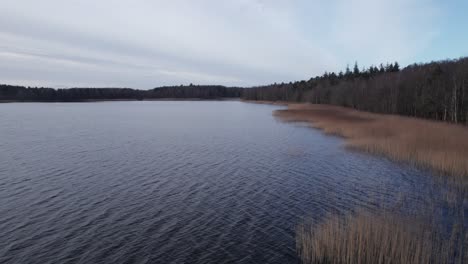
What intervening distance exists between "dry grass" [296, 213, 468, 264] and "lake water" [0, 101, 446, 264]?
2.85 ft

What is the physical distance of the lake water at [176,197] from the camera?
9797 mm

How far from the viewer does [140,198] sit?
14.3m

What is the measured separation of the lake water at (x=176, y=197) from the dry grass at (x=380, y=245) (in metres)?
0.87

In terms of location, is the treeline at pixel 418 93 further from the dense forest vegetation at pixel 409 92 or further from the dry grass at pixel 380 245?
the dry grass at pixel 380 245

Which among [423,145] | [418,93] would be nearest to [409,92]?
[418,93]

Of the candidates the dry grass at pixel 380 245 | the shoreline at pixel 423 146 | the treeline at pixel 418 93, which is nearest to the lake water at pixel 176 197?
the dry grass at pixel 380 245

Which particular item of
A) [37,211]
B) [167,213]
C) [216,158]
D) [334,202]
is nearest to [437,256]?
[334,202]

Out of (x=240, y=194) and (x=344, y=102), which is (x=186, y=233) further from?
(x=344, y=102)

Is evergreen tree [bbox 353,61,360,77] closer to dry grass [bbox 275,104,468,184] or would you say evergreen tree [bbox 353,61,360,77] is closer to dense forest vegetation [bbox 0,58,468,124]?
dense forest vegetation [bbox 0,58,468,124]

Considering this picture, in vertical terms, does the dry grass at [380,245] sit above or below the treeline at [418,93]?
below

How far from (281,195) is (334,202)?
8.29 ft

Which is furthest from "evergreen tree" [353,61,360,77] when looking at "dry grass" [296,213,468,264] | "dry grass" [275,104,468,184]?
"dry grass" [296,213,468,264]

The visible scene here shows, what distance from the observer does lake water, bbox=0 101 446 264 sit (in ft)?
32.1

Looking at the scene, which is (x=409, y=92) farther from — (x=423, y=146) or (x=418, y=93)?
(x=423, y=146)
